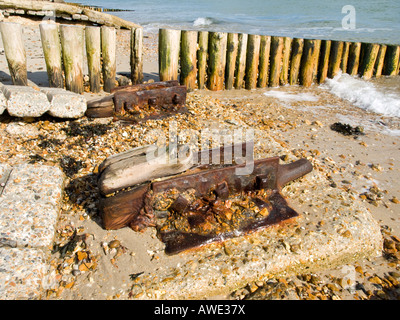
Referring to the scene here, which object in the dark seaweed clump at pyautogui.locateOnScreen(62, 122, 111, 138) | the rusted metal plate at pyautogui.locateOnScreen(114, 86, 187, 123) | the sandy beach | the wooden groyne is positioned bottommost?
the sandy beach

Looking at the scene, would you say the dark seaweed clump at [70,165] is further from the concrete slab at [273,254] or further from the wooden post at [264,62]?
the wooden post at [264,62]

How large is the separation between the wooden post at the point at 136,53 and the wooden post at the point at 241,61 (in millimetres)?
2114

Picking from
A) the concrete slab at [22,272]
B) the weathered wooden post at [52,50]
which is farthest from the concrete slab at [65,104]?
the concrete slab at [22,272]

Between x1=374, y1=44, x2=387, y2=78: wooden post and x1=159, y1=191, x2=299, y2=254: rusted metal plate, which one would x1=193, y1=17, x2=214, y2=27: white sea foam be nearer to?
x1=374, y1=44, x2=387, y2=78: wooden post

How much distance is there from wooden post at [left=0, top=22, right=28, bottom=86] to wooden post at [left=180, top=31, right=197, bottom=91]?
288 cm

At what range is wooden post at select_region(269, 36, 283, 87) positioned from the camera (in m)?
7.33

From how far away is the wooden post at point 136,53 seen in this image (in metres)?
6.23

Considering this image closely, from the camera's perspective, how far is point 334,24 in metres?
18.2

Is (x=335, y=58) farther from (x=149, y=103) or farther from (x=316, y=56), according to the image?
(x=149, y=103)

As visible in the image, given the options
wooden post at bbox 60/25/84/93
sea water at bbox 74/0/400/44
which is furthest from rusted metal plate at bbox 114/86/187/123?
sea water at bbox 74/0/400/44

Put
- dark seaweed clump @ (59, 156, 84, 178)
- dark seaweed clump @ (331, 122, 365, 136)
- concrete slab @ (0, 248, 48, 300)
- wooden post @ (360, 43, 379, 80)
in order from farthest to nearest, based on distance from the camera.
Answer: wooden post @ (360, 43, 379, 80) < dark seaweed clump @ (331, 122, 365, 136) < dark seaweed clump @ (59, 156, 84, 178) < concrete slab @ (0, 248, 48, 300)

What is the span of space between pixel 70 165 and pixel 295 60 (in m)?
6.00
